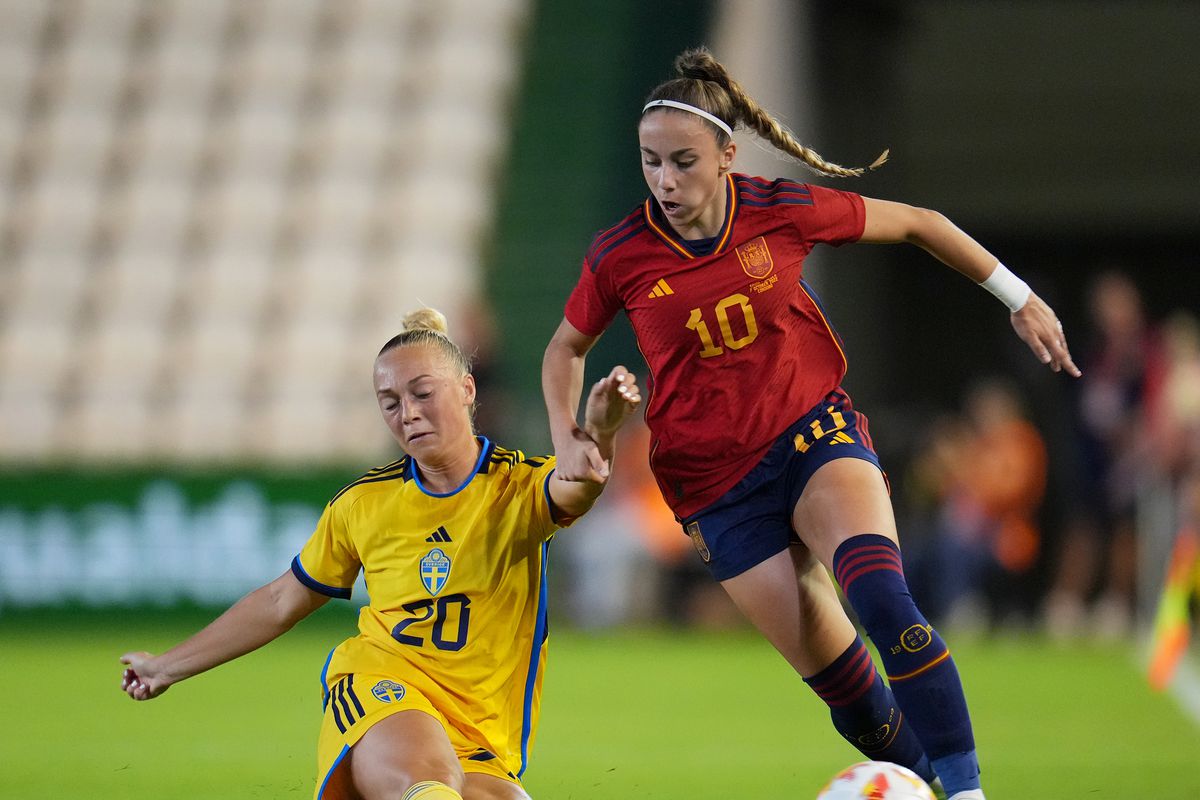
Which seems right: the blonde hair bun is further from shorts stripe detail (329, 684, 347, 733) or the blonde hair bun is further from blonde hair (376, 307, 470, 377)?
shorts stripe detail (329, 684, 347, 733)

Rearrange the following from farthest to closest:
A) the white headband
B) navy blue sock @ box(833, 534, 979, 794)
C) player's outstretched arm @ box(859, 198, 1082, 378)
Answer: player's outstretched arm @ box(859, 198, 1082, 378) < the white headband < navy blue sock @ box(833, 534, 979, 794)

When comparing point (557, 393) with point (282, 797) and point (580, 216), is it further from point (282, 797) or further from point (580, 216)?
point (580, 216)

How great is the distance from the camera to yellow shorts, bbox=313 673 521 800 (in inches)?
160

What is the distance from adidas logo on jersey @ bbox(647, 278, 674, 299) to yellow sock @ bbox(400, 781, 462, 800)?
58.5 inches

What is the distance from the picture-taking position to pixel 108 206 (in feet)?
55.5

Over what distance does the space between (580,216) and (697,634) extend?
16.6ft

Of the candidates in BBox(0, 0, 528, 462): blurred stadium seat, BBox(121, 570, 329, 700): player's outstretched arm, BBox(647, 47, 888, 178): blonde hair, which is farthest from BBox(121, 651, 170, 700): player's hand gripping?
BBox(0, 0, 528, 462): blurred stadium seat

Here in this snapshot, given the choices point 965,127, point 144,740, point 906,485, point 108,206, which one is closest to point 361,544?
point 144,740

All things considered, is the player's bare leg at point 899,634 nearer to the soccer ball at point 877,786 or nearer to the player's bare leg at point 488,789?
the soccer ball at point 877,786

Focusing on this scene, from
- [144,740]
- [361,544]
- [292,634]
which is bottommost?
[292,634]

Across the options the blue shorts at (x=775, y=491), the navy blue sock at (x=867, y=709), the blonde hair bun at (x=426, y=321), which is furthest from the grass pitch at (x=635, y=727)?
the blonde hair bun at (x=426, y=321)

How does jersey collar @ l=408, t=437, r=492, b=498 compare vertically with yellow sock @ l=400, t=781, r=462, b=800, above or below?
above

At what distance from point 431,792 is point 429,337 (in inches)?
48.1

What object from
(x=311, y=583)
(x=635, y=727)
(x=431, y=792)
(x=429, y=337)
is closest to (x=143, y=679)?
(x=311, y=583)
